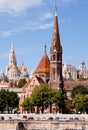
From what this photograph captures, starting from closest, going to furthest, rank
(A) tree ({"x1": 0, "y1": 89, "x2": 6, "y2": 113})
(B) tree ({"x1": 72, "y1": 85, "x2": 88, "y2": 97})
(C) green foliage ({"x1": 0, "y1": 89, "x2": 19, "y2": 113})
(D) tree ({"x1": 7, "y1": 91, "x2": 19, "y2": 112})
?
(A) tree ({"x1": 0, "y1": 89, "x2": 6, "y2": 113})
(C) green foliage ({"x1": 0, "y1": 89, "x2": 19, "y2": 113})
(D) tree ({"x1": 7, "y1": 91, "x2": 19, "y2": 112})
(B) tree ({"x1": 72, "y1": 85, "x2": 88, "y2": 97})

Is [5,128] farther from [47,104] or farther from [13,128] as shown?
[47,104]

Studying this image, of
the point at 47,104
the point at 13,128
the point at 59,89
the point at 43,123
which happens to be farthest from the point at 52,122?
the point at 59,89

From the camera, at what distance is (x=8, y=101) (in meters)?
129

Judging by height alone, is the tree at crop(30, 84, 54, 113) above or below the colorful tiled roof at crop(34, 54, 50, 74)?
below

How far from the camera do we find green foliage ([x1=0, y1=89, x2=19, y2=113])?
12388 cm

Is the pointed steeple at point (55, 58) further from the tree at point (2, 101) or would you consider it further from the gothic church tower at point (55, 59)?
the tree at point (2, 101)

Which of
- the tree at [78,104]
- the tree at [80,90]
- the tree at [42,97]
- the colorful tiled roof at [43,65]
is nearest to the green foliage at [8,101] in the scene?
the colorful tiled roof at [43,65]

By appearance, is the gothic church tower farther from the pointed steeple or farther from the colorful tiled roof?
the colorful tiled roof

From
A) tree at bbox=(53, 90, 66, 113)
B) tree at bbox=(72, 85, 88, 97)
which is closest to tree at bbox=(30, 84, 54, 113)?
tree at bbox=(53, 90, 66, 113)

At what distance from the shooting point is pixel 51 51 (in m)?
124

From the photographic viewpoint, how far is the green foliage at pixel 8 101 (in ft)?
406

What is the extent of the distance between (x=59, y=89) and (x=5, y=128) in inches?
1874

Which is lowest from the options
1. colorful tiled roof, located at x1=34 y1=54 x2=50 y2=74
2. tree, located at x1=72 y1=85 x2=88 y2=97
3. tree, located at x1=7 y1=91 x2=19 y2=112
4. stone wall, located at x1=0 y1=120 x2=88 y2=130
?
stone wall, located at x1=0 y1=120 x2=88 y2=130

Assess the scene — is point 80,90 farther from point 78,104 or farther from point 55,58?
point 78,104
